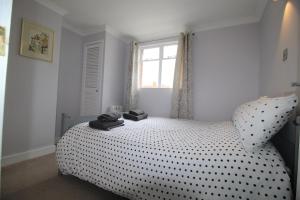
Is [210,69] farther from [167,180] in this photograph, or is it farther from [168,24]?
[167,180]

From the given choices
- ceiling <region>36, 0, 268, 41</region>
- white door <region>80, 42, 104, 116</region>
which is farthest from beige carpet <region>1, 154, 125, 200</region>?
ceiling <region>36, 0, 268, 41</region>

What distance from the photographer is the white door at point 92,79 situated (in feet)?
11.1

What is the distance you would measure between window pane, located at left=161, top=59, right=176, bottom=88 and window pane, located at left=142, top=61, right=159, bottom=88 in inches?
6.2

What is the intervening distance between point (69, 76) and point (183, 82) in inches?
99.9

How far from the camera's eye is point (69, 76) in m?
3.43

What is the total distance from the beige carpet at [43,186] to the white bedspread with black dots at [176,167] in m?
0.22

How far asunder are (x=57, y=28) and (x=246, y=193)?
3431 mm

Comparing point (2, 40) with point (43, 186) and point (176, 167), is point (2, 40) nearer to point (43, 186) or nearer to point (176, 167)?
point (43, 186)

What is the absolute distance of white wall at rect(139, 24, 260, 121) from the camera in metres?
2.71

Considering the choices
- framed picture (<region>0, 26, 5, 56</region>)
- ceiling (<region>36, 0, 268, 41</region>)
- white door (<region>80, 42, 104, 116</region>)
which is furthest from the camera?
white door (<region>80, 42, 104, 116</region>)

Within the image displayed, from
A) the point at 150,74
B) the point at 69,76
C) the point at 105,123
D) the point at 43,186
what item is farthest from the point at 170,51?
the point at 43,186

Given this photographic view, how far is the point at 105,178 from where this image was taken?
1333 millimetres

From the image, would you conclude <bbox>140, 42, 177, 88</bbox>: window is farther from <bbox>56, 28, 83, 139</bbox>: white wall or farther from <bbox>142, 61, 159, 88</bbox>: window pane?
<bbox>56, 28, 83, 139</bbox>: white wall

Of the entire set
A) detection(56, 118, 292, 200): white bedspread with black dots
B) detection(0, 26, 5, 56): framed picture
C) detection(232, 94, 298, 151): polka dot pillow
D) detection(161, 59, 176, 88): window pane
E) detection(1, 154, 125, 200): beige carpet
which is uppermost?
detection(161, 59, 176, 88): window pane
